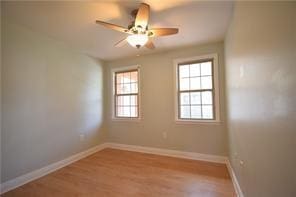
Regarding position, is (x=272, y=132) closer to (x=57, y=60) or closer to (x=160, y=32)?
(x=160, y=32)

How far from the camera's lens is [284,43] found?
34.8 inches

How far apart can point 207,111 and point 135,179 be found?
202 centimetres

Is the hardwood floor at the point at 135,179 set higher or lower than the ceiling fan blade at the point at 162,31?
lower

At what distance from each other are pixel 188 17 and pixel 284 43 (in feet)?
5.56

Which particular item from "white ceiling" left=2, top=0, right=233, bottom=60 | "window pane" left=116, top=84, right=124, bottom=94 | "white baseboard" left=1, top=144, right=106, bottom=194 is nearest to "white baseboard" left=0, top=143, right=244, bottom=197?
"white baseboard" left=1, top=144, right=106, bottom=194

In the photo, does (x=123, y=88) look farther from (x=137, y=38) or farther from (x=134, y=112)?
(x=137, y=38)

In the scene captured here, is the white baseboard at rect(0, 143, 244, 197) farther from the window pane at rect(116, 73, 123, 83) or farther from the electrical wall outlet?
the window pane at rect(116, 73, 123, 83)

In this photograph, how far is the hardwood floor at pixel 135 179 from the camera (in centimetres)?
224

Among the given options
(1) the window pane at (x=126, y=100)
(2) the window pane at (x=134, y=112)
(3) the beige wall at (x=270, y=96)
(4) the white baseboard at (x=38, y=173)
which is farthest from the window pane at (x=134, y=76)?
(3) the beige wall at (x=270, y=96)

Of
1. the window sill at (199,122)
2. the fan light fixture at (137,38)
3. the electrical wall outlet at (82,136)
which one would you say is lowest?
the electrical wall outlet at (82,136)

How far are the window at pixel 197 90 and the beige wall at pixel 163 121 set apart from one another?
16 centimetres

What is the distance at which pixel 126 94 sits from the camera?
4422 mm

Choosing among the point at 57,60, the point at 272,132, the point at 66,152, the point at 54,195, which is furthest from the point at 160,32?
the point at 66,152

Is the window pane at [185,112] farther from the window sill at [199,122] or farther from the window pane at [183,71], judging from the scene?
the window pane at [183,71]
